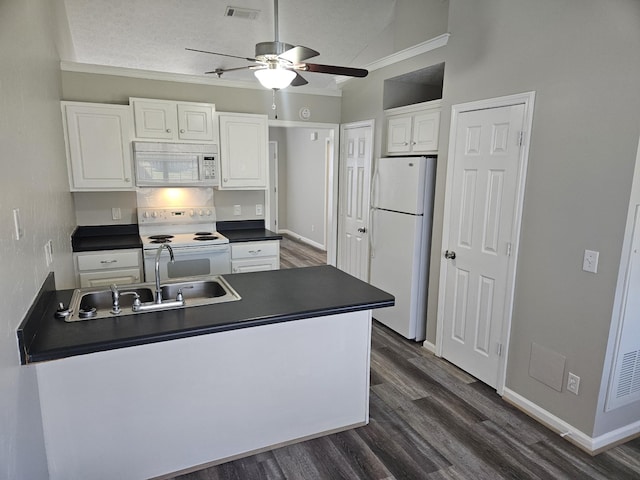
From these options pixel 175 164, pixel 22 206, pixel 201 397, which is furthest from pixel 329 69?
pixel 175 164

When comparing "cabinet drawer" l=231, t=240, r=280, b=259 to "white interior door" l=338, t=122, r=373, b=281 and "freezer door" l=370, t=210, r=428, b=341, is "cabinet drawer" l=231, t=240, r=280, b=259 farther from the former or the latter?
"freezer door" l=370, t=210, r=428, b=341

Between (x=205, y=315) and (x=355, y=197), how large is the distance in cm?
287

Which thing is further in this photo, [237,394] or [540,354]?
[540,354]

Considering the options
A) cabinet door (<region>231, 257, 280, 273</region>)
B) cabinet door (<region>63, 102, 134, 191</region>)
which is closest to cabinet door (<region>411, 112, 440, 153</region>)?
cabinet door (<region>231, 257, 280, 273</region>)

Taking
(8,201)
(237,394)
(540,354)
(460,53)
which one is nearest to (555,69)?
(460,53)

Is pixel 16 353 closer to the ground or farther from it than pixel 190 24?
closer to the ground

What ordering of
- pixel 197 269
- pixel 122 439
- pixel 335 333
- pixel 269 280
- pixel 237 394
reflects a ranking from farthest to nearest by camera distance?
pixel 197 269 < pixel 269 280 < pixel 335 333 < pixel 237 394 < pixel 122 439

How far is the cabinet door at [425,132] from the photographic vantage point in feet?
11.3

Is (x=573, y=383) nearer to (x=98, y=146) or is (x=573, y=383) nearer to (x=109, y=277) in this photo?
(x=109, y=277)

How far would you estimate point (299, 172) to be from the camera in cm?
845

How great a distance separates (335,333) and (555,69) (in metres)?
2.05

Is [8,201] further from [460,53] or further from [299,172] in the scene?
[299,172]

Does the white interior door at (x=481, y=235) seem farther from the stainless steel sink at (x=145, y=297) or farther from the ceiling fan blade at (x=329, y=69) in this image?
the stainless steel sink at (x=145, y=297)

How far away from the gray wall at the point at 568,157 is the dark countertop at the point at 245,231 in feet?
7.83
